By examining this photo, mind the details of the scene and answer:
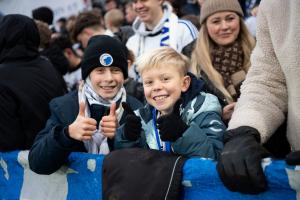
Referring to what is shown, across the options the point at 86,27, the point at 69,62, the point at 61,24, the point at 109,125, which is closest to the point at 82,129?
the point at 109,125

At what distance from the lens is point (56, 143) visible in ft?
11.4

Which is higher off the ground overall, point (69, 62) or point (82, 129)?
point (82, 129)

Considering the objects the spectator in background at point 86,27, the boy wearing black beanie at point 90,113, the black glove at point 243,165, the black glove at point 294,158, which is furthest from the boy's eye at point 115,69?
the spectator in background at point 86,27

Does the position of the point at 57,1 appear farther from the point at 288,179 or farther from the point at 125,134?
the point at 288,179

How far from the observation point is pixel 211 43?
15.1 ft

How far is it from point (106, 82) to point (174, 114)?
1.08 m

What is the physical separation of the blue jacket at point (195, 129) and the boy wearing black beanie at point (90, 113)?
200 mm

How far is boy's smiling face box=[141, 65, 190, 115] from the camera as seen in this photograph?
343cm

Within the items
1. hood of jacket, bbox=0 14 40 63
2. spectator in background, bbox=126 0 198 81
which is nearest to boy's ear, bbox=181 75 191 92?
hood of jacket, bbox=0 14 40 63

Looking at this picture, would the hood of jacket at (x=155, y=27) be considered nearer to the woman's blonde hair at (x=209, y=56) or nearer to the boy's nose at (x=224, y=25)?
the woman's blonde hair at (x=209, y=56)

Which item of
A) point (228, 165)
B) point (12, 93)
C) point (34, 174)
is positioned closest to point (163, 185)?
point (228, 165)

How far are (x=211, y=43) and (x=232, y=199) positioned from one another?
2.12 m

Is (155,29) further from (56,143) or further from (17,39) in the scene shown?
(56,143)

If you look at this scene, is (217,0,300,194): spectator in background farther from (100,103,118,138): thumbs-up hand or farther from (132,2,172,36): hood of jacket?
(132,2,172,36): hood of jacket
